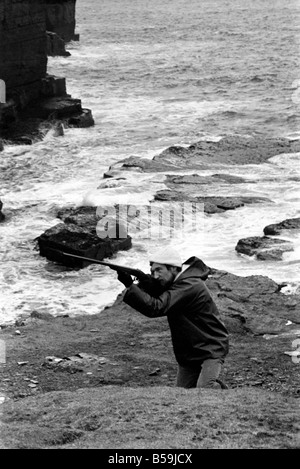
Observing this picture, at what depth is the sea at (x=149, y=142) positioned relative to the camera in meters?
16.0

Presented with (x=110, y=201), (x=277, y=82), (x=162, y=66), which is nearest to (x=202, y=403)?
(x=110, y=201)

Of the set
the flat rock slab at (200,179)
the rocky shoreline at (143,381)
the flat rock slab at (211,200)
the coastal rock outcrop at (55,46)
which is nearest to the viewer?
the rocky shoreline at (143,381)

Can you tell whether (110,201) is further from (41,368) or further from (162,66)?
(162,66)

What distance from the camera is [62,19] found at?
52.1 metres

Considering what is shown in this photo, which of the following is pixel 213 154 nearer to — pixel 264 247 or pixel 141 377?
pixel 264 247

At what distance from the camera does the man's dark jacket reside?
7.64 m

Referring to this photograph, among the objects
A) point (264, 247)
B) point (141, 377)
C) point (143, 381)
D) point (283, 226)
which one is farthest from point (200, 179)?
point (143, 381)

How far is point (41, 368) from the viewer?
10.5 m

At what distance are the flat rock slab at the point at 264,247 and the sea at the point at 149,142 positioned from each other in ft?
0.59

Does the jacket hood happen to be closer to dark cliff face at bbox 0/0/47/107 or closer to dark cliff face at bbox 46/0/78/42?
dark cliff face at bbox 0/0/47/107

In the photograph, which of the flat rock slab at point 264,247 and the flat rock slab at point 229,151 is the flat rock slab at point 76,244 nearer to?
the flat rock slab at point 264,247

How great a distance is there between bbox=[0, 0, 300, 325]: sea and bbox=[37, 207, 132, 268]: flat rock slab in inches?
6.5

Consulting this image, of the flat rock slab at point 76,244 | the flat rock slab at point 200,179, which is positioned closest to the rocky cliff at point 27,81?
the flat rock slab at point 200,179

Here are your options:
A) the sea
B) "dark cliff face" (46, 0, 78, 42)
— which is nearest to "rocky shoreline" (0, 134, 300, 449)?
the sea
